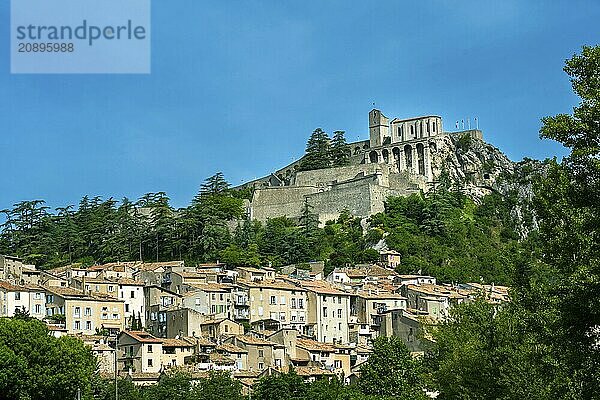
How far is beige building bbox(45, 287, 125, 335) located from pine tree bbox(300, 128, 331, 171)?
51052 millimetres

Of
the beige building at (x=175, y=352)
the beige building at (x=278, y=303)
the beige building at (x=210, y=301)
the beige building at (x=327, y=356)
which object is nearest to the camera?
the beige building at (x=175, y=352)

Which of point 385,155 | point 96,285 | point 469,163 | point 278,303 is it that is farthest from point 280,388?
point 385,155

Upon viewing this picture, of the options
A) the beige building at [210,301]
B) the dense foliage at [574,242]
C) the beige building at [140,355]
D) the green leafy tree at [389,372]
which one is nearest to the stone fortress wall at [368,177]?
the beige building at [210,301]

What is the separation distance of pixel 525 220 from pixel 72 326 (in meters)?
54.2

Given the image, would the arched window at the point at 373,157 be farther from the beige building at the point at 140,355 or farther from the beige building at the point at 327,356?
the beige building at the point at 140,355

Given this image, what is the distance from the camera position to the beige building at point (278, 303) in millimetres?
74375

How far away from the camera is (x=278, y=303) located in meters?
74.6

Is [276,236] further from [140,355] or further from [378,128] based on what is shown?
[140,355]

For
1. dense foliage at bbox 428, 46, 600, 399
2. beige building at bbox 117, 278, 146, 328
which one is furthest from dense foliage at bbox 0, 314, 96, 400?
dense foliage at bbox 428, 46, 600, 399

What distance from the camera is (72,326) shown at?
226ft

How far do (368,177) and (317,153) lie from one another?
47.1 feet

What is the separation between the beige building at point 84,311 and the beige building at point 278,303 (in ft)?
30.4

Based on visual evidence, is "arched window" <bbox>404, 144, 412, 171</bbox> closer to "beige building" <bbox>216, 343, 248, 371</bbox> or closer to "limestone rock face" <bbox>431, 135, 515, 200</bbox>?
"limestone rock face" <bbox>431, 135, 515, 200</bbox>

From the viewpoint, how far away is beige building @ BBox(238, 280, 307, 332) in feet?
244
